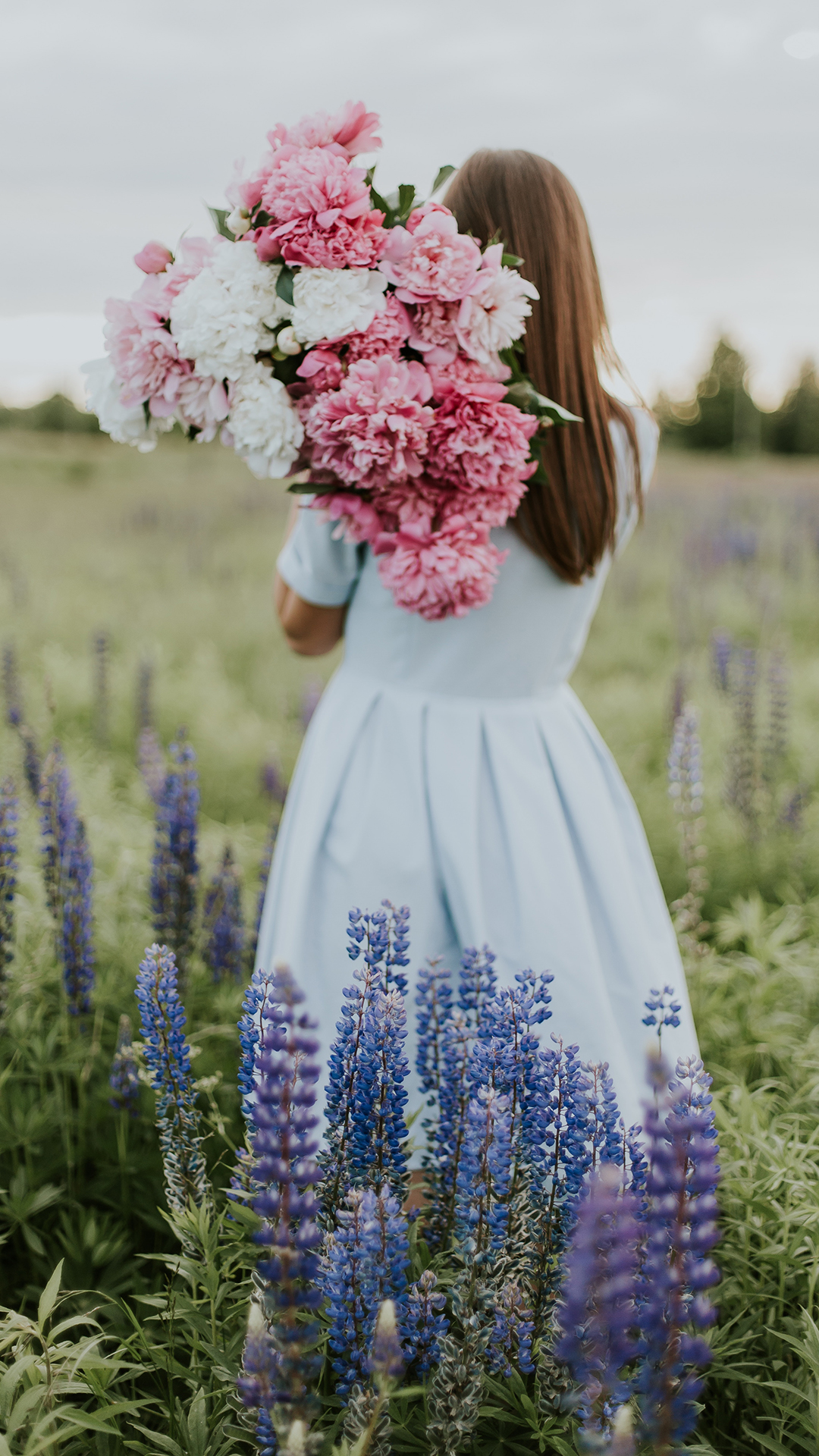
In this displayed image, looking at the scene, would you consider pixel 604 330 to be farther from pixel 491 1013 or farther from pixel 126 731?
pixel 126 731

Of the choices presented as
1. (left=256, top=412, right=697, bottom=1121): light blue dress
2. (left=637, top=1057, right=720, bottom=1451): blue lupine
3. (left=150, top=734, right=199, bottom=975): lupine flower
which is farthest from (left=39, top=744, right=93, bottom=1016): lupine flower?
(left=637, top=1057, right=720, bottom=1451): blue lupine

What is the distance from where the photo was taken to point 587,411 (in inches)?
73.8

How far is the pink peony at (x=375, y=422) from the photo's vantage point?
1.40 m

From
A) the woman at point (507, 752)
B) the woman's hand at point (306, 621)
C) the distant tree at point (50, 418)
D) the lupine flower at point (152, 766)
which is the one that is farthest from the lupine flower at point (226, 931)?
the distant tree at point (50, 418)

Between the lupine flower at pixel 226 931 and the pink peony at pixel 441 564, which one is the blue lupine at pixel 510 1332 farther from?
the lupine flower at pixel 226 931

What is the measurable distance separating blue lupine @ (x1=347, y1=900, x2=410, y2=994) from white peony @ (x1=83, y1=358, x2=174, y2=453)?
0.82m

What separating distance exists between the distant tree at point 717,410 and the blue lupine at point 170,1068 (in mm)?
37597

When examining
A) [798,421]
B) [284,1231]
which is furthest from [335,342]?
[798,421]

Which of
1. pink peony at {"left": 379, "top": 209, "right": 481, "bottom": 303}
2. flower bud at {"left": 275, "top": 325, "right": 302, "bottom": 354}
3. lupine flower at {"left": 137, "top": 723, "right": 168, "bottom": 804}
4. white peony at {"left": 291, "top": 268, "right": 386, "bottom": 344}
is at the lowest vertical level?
lupine flower at {"left": 137, "top": 723, "right": 168, "bottom": 804}

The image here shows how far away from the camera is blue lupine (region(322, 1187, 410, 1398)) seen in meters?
0.97

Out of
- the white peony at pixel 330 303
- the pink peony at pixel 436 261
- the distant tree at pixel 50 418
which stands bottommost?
→ the white peony at pixel 330 303

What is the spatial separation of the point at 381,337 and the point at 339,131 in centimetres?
34

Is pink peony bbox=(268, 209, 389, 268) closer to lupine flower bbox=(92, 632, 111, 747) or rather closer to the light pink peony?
the light pink peony

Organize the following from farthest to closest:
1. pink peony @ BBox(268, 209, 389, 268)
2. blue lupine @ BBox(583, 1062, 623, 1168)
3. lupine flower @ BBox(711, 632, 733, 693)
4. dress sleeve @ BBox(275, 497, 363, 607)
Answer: lupine flower @ BBox(711, 632, 733, 693), dress sleeve @ BBox(275, 497, 363, 607), pink peony @ BBox(268, 209, 389, 268), blue lupine @ BBox(583, 1062, 623, 1168)
